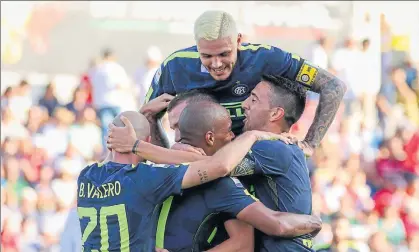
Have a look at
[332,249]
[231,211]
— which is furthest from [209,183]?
[332,249]

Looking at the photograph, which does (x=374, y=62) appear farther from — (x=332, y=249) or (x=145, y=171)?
(x=145, y=171)

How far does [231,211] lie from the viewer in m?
5.22

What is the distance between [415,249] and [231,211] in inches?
275

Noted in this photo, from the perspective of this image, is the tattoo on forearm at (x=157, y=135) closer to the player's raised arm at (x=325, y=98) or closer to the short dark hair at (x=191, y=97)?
the short dark hair at (x=191, y=97)

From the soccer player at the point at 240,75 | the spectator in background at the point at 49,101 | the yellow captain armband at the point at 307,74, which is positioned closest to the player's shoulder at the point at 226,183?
the soccer player at the point at 240,75

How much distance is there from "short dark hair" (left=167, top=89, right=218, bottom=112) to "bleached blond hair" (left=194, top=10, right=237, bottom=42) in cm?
33

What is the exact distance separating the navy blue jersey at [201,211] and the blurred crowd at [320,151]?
5653 millimetres

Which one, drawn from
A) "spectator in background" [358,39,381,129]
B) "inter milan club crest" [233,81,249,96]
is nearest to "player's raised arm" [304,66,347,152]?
"inter milan club crest" [233,81,249,96]

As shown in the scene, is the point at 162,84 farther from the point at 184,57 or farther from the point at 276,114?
the point at 276,114

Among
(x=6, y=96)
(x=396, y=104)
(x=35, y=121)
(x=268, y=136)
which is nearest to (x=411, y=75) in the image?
(x=396, y=104)

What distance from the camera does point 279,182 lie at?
5.41 metres

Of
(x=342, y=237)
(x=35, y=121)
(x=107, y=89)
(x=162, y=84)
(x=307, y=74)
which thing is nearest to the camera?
(x=307, y=74)

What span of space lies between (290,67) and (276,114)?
70cm

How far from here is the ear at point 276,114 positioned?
5676 millimetres
